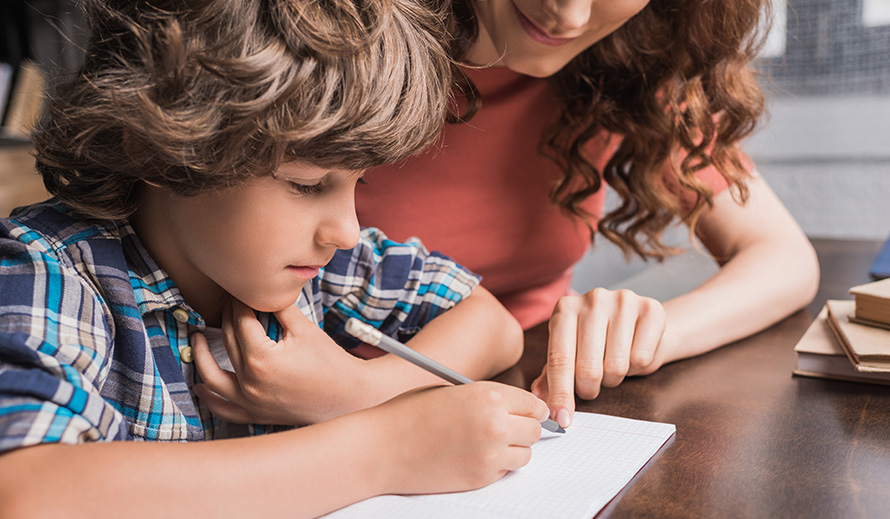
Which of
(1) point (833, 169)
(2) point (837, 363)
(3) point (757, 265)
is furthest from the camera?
(1) point (833, 169)

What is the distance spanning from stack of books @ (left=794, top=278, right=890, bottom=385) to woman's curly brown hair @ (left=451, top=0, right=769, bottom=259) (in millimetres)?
306

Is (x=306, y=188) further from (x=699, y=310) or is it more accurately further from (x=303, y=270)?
(x=699, y=310)

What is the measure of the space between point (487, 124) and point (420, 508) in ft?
2.13

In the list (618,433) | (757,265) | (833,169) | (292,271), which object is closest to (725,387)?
(618,433)

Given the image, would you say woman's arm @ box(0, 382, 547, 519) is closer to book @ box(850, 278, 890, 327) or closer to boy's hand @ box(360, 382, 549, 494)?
boy's hand @ box(360, 382, 549, 494)

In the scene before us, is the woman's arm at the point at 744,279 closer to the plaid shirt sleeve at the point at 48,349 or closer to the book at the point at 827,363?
the book at the point at 827,363

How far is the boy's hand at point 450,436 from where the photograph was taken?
0.52 metres

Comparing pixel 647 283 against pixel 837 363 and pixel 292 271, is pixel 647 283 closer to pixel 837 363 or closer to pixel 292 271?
pixel 837 363

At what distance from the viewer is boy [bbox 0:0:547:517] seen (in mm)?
469

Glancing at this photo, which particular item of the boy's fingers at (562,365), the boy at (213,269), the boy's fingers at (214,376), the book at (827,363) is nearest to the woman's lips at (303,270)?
the boy at (213,269)

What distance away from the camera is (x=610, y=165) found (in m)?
1.07

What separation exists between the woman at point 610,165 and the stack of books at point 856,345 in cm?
11

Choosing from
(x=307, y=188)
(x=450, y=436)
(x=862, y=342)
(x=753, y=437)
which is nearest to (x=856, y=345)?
(x=862, y=342)

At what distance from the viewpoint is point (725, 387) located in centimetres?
72
